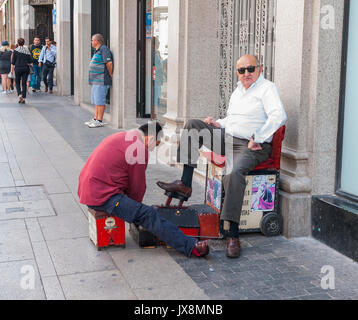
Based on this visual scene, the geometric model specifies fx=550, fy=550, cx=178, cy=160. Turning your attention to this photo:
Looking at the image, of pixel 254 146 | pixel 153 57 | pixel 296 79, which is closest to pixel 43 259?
pixel 254 146

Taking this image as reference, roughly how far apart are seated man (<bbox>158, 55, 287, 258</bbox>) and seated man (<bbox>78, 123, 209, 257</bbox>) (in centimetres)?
45

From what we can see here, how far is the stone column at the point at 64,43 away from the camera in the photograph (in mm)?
18922

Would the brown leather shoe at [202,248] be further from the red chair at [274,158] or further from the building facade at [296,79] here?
the building facade at [296,79]

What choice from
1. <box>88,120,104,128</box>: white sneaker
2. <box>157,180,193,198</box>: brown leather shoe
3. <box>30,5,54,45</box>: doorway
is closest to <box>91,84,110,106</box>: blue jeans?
<box>88,120,104,128</box>: white sneaker

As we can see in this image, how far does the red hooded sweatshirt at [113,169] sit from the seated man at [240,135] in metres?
0.59

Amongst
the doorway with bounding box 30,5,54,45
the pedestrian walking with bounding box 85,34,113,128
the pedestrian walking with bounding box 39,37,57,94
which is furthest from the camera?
the doorway with bounding box 30,5,54,45

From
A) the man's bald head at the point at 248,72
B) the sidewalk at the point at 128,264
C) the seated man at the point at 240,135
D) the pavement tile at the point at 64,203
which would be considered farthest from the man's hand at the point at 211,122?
the pavement tile at the point at 64,203

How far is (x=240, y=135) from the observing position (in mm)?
5328

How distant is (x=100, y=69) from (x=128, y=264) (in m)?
8.03

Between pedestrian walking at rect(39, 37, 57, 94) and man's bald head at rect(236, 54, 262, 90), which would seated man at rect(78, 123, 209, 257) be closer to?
man's bald head at rect(236, 54, 262, 90)

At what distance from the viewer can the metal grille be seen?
6.34 meters

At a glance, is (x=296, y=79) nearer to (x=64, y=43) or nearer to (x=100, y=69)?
(x=100, y=69)
